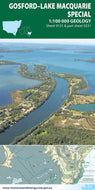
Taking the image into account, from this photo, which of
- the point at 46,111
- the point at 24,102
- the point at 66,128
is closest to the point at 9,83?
the point at 24,102

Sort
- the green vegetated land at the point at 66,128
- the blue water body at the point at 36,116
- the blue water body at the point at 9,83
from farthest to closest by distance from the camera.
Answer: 1. the blue water body at the point at 9,83
2. the blue water body at the point at 36,116
3. the green vegetated land at the point at 66,128

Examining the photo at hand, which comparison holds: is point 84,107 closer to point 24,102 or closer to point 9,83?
point 24,102

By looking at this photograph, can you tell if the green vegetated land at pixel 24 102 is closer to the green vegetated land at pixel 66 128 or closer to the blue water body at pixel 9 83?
the blue water body at pixel 9 83

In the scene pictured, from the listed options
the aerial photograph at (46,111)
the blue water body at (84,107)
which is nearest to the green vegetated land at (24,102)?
the aerial photograph at (46,111)

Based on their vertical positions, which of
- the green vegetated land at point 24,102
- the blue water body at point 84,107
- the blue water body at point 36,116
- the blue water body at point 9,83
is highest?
the blue water body at point 9,83

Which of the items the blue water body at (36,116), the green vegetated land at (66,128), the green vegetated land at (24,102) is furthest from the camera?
the green vegetated land at (24,102)

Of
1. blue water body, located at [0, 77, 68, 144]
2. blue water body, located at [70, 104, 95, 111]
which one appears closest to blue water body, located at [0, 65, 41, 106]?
blue water body, located at [0, 77, 68, 144]
